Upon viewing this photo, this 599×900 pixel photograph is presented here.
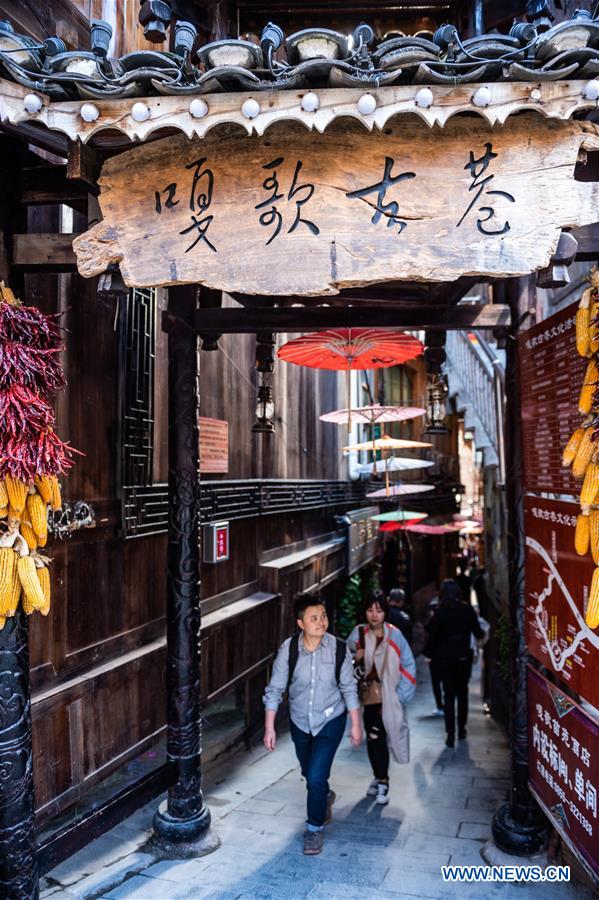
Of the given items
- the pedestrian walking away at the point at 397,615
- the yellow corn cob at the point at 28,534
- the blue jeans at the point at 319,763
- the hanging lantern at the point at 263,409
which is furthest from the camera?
the pedestrian walking away at the point at 397,615

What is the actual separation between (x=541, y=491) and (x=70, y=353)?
148 inches

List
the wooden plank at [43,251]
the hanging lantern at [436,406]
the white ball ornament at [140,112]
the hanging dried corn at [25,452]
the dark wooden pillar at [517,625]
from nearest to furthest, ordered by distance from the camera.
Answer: the white ball ornament at [140,112] < the hanging dried corn at [25,452] < the wooden plank at [43,251] < the dark wooden pillar at [517,625] < the hanging lantern at [436,406]

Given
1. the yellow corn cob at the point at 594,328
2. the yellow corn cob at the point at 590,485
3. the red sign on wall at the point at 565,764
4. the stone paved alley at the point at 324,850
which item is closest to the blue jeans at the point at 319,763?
the stone paved alley at the point at 324,850

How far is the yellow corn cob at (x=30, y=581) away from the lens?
12.4 ft

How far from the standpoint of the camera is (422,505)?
76.4 ft

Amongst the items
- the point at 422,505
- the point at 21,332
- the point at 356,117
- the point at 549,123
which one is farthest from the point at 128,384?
the point at 422,505

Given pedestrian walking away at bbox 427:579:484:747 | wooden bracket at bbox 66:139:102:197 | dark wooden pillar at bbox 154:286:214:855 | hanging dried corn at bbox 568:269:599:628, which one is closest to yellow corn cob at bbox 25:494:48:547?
wooden bracket at bbox 66:139:102:197

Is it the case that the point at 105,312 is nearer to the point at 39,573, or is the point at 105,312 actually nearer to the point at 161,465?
the point at 161,465

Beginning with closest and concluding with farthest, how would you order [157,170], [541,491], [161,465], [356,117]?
[356,117], [157,170], [541,491], [161,465]

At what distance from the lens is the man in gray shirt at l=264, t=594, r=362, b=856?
5.54 meters

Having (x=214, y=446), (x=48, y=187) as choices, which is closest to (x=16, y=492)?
(x=48, y=187)

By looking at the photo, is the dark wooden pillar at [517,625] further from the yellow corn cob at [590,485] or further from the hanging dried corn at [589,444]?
the yellow corn cob at [590,485]

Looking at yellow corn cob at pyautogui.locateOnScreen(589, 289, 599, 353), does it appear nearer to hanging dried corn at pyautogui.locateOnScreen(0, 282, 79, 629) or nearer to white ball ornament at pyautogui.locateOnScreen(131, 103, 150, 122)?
white ball ornament at pyautogui.locateOnScreen(131, 103, 150, 122)

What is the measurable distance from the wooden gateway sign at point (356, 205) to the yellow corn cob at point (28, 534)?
1508 mm
